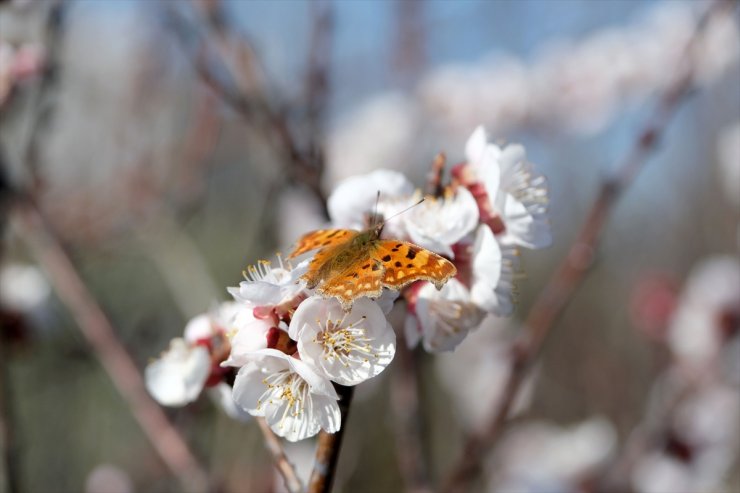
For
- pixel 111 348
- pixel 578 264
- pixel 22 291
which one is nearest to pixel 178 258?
pixel 22 291

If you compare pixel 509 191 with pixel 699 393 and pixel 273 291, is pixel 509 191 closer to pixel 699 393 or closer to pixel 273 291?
pixel 273 291

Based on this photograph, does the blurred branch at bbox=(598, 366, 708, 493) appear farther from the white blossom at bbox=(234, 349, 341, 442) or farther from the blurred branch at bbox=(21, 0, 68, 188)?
the blurred branch at bbox=(21, 0, 68, 188)

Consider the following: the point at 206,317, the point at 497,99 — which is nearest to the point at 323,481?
the point at 206,317

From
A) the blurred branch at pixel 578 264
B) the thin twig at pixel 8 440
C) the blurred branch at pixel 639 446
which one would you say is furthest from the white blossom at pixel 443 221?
the blurred branch at pixel 639 446

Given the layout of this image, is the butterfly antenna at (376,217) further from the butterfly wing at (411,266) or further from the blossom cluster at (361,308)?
the butterfly wing at (411,266)

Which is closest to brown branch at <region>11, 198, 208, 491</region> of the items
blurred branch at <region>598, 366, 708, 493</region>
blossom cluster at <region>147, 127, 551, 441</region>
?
blossom cluster at <region>147, 127, 551, 441</region>

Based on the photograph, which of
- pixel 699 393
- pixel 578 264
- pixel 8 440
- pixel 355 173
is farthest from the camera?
pixel 355 173
